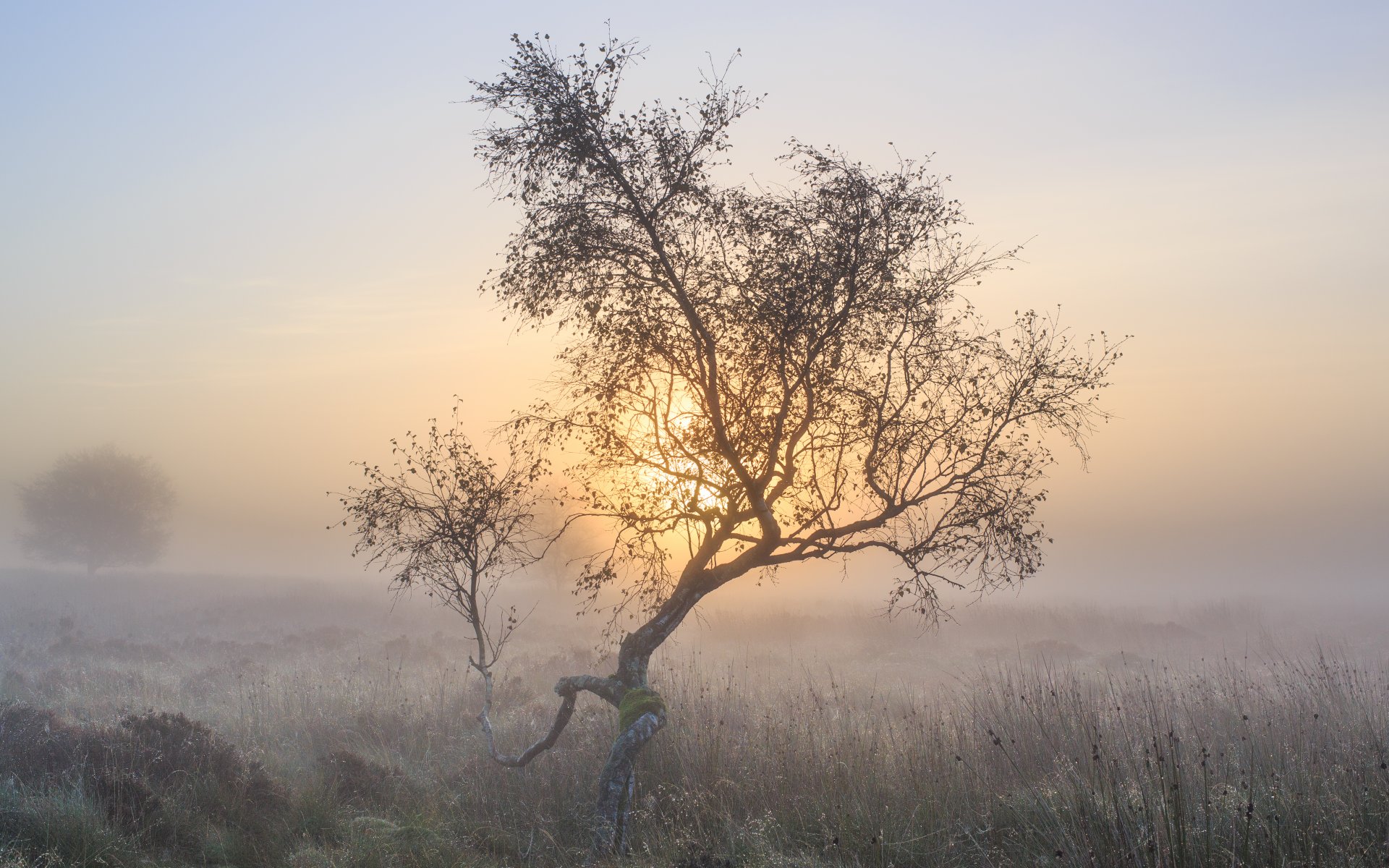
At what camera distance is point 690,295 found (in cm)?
896

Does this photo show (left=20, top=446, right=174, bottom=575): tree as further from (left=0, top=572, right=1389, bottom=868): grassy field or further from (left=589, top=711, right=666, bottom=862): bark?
(left=589, top=711, right=666, bottom=862): bark

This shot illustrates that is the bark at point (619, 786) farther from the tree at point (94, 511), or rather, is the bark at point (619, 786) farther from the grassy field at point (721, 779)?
the tree at point (94, 511)

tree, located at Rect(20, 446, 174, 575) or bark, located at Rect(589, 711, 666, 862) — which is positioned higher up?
tree, located at Rect(20, 446, 174, 575)

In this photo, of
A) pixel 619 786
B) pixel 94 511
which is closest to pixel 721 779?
pixel 619 786

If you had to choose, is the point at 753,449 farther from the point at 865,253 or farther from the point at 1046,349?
the point at 1046,349

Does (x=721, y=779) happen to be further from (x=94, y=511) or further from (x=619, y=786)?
(x=94, y=511)

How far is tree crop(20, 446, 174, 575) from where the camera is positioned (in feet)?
194

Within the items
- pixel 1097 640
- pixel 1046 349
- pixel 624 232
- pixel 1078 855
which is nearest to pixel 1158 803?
pixel 1078 855

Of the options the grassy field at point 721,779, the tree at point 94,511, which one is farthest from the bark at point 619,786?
the tree at point 94,511

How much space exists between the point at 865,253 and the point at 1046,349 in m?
2.17

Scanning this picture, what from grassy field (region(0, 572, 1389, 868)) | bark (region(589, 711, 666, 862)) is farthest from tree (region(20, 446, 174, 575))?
bark (region(589, 711, 666, 862))

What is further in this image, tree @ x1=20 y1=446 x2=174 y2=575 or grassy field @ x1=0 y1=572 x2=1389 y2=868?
tree @ x1=20 y1=446 x2=174 y2=575

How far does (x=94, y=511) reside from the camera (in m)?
59.3

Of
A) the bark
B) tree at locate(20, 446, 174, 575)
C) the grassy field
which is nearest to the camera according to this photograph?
the grassy field
